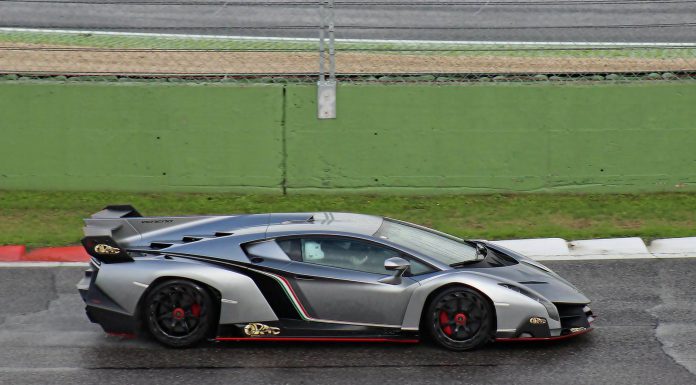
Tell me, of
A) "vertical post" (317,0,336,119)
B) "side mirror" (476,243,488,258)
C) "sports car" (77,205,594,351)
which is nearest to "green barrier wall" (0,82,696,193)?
"vertical post" (317,0,336,119)

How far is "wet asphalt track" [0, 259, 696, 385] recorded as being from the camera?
7.87 meters

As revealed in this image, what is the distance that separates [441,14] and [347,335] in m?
10.3

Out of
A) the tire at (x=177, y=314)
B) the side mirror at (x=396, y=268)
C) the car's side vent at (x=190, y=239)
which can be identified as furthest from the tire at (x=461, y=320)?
the car's side vent at (x=190, y=239)

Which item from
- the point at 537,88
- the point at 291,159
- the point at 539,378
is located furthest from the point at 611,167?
the point at 539,378

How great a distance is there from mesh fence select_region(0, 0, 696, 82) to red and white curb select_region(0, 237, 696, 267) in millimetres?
3017

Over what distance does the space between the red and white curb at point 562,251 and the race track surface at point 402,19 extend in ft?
15.2

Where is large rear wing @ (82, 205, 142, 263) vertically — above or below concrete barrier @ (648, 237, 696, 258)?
above

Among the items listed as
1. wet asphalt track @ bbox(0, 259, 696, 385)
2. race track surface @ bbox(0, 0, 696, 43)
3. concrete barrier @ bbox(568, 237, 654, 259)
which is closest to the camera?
wet asphalt track @ bbox(0, 259, 696, 385)

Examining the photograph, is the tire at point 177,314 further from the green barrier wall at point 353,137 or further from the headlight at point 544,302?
the green barrier wall at point 353,137

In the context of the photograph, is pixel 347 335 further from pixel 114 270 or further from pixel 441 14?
pixel 441 14

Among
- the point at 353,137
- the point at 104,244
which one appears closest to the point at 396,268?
the point at 104,244

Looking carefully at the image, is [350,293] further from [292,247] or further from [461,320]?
[461,320]

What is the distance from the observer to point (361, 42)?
16281 mm

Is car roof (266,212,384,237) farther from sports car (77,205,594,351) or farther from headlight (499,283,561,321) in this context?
headlight (499,283,561,321)
